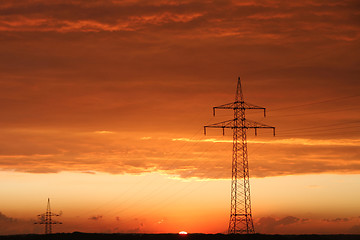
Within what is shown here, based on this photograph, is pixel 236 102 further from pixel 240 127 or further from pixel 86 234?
pixel 86 234

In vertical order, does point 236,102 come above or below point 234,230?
above
